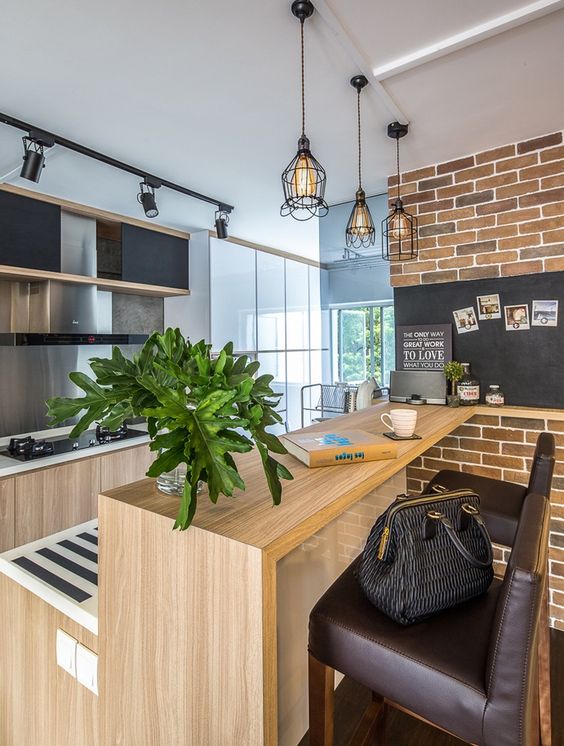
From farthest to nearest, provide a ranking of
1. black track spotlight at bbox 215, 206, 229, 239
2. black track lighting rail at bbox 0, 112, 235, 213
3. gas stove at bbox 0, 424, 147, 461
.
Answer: black track spotlight at bbox 215, 206, 229, 239, gas stove at bbox 0, 424, 147, 461, black track lighting rail at bbox 0, 112, 235, 213

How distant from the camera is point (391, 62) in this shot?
1574 mm

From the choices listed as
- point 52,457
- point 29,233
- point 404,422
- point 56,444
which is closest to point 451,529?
point 404,422

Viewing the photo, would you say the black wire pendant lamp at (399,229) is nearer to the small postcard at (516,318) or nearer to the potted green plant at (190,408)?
the small postcard at (516,318)

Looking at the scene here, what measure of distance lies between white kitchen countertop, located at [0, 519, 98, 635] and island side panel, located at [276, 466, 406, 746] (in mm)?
464

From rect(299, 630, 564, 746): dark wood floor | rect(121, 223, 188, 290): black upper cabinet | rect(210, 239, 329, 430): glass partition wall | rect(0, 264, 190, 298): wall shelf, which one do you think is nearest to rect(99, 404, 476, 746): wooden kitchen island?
rect(299, 630, 564, 746): dark wood floor

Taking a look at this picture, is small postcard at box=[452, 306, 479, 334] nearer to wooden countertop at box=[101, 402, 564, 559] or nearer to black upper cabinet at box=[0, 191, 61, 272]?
wooden countertop at box=[101, 402, 564, 559]

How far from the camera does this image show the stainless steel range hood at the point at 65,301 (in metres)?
2.94

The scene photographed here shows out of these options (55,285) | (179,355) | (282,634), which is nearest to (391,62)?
(179,355)

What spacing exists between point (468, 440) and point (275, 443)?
6.16ft

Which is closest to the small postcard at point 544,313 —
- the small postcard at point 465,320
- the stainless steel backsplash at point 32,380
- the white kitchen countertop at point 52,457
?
the small postcard at point 465,320

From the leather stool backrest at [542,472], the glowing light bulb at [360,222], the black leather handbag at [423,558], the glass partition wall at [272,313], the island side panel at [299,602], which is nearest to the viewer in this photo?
the black leather handbag at [423,558]

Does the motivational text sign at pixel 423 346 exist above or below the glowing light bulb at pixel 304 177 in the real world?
below

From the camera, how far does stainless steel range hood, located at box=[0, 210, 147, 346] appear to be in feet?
9.65

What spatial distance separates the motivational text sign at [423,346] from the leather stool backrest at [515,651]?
1825 mm
